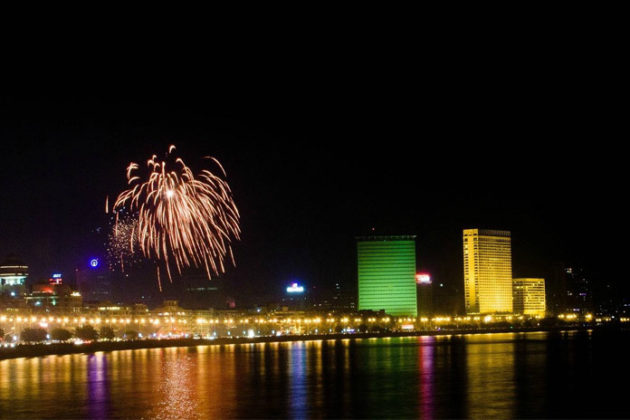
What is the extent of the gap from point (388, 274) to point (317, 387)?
13989 centimetres

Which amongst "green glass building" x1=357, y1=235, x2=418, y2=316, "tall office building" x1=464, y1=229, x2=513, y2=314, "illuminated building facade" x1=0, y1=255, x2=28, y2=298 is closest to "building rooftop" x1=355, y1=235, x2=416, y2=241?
"green glass building" x1=357, y1=235, x2=418, y2=316

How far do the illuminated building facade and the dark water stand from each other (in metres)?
84.3

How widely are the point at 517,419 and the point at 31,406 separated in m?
19.1

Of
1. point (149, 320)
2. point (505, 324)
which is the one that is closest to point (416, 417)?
point (149, 320)

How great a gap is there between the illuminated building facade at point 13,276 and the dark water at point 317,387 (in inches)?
3319

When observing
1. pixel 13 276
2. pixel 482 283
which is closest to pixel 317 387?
pixel 13 276

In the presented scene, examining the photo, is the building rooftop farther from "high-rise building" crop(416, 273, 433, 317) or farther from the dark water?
the dark water

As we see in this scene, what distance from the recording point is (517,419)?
31.5 metres

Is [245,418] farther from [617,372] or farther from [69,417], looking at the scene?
[617,372]

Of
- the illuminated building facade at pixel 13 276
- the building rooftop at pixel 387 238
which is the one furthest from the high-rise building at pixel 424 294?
the illuminated building facade at pixel 13 276

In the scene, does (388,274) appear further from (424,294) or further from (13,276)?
(13,276)

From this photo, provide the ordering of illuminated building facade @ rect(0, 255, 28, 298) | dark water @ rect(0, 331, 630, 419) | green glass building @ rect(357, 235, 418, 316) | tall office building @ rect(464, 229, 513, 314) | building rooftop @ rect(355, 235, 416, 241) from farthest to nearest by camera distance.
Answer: tall office building @ rect(464, 229, 513, 314) < building rooftop @ rect(355, 235, 416, 241) < green glass building @ rect(357, 235, 418, 316) < illuminated building facade @ rect(0, 255, 28, 298) < dark water @ rect(0, 331, 630, 419)

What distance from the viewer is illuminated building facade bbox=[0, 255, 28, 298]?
146 metres

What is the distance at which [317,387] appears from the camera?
43625mm
